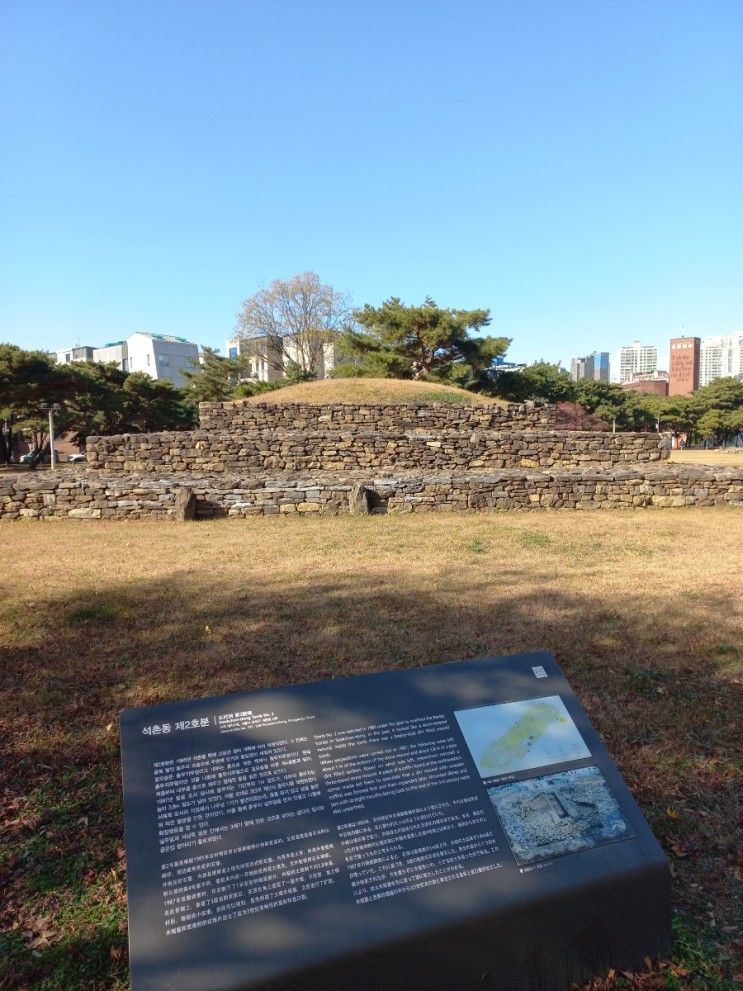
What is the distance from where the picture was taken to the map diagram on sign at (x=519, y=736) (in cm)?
205

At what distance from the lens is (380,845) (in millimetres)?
1789

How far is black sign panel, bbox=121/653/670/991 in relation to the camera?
1602mm

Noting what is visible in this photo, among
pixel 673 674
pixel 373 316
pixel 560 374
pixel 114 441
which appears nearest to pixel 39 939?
pixel 673 674

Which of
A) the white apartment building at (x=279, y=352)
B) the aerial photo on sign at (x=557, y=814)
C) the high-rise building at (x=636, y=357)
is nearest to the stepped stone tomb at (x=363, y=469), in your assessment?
the aerial photo on sign at (x=557, y=814)

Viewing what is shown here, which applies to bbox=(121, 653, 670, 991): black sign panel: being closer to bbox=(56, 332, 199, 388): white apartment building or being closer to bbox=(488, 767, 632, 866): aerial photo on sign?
bbox=(488, 767, 632, 866): aerial photo on sign

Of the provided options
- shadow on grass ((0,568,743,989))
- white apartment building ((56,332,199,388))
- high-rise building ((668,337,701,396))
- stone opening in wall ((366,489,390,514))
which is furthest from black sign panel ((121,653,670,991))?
high-rise building ((668,337,701,396))

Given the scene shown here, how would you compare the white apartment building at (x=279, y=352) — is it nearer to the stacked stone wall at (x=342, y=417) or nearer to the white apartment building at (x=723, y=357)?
the stacked stone wall at (x=342, y=417)

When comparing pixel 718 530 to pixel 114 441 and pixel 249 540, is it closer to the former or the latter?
pixel 249 540

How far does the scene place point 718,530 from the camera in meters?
9.09

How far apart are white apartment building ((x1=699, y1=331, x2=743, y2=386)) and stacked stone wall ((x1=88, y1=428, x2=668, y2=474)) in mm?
147405

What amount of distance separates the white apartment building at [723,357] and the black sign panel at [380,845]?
161 meters

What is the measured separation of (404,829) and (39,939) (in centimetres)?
148

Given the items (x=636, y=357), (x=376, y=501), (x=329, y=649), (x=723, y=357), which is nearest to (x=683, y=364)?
(x=723, y=357)

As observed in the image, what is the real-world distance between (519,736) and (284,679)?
221cm
